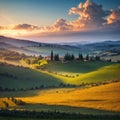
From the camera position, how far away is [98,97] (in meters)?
45.3

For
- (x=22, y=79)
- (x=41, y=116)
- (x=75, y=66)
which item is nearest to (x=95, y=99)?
(x=41, y=116)

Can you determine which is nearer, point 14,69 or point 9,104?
point 9,104

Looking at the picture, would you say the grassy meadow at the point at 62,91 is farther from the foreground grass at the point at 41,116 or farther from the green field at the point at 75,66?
the foreground grass at the point at 41,116

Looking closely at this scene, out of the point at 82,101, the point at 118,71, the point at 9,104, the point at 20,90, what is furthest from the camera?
the point at 118,71

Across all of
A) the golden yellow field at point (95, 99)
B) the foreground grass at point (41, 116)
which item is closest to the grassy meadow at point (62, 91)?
the golden yellow field at point (95, 99)

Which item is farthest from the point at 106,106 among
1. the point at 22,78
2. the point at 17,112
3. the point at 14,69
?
the point at 14,69

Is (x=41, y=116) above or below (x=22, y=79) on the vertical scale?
above

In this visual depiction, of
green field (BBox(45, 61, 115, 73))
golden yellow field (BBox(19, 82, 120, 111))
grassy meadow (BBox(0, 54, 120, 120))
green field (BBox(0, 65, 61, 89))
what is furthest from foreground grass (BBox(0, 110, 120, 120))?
green field (BBox(45, 61, 115, 73))

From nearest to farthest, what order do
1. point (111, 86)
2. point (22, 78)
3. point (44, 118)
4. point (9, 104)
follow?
point (44, 118)
point (9, 104)
point (111, 86)
point (22, 78)

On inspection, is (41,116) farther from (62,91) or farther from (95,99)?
(62,91)

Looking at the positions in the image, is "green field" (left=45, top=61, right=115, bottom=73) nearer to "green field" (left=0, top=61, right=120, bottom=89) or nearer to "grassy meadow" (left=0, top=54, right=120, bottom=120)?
"grassy meadow" (left=0, top=54, right=120, bottom=120)

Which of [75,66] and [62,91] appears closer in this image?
[62,91]

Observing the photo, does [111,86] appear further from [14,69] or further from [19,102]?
[14,69]

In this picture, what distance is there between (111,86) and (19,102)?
21097 mm
